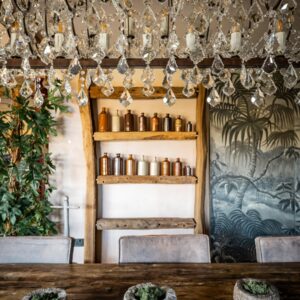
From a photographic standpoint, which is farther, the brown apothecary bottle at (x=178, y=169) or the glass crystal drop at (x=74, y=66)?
the brown apothecary bottle at (x=178, y=169)

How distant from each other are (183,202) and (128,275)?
1.50 m

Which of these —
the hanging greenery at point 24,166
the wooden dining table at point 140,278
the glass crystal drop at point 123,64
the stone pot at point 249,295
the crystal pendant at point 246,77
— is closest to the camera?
the stone pot at point 249,295

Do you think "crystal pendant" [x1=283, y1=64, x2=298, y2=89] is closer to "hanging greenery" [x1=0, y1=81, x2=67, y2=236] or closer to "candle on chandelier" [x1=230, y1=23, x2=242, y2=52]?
"candle on chandelier" [x1=230, y1=23, x2=242, y2=52]

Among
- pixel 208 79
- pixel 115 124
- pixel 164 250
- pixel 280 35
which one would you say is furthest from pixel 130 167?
pixel 280 35

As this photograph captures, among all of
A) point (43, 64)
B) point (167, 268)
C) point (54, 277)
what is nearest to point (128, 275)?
point (167, 268)

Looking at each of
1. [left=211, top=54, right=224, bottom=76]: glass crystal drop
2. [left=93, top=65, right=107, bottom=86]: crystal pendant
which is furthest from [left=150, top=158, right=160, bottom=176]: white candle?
[left=211, top=54, right=224, bottom=76]: glass crystal drop

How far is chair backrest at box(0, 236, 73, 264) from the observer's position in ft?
5.12

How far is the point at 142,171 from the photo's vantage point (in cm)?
264

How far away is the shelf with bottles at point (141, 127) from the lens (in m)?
2.56

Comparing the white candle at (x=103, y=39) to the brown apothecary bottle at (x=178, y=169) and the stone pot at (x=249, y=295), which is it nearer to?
the stone pot at (x=249, y=295)

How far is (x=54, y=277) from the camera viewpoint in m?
1.33

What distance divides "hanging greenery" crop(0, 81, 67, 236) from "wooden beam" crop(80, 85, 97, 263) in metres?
0.29

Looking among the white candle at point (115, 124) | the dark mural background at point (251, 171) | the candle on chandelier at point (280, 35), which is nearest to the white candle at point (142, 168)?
the white candle at point (115, 124)

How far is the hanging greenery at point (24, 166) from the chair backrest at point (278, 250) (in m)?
1.84
